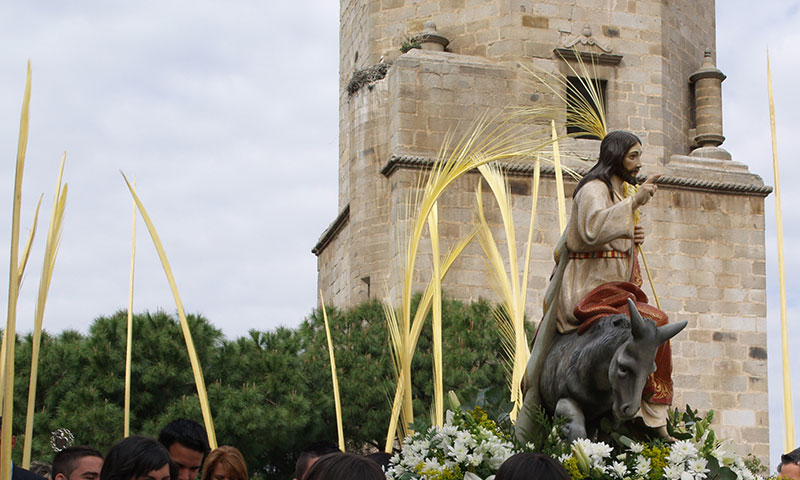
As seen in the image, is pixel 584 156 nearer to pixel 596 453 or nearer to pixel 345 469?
pixel 596 453

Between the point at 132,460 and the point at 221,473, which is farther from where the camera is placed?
the point at 221,473

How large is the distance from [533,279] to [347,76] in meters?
5.60

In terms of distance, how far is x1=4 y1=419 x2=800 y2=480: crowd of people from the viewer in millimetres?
3211

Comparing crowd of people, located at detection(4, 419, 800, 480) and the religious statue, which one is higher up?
the religious statue

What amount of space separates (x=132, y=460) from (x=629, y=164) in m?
3.21

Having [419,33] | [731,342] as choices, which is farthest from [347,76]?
[731,342]

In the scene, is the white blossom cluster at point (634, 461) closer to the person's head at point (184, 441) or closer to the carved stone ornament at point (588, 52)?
the person's head at point (184, 441)

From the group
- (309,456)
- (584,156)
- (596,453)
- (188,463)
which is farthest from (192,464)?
(584,156)

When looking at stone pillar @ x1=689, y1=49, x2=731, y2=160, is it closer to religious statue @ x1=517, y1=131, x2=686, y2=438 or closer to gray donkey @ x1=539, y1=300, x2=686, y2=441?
religious statue @ x1=517, y1=131, x2=686, y2=438

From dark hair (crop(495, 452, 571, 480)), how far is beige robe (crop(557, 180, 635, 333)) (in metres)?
2.71

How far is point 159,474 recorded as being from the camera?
4547 mm

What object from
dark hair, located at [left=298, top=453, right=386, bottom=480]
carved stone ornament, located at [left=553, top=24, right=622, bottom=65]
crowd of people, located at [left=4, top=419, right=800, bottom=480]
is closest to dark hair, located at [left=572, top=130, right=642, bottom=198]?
crowd of people, located at [left=4, top=419, right=800, bottom=480]

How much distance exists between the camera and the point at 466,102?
1867 centimetres

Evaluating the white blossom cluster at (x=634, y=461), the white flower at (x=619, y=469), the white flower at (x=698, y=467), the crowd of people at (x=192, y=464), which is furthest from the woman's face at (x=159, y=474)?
the white flower at (x=698, y=467)
